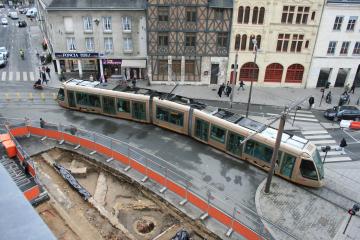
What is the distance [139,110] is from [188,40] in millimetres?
12179

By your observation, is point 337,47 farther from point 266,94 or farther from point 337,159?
point 337,159

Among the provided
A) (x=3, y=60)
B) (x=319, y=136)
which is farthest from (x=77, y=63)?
(x=319, y=136)

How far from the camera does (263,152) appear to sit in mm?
23406

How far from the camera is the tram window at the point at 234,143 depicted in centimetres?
2432

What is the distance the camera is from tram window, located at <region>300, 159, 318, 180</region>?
21781 millimetres

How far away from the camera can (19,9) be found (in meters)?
81.8

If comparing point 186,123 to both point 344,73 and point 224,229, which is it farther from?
point 344,73

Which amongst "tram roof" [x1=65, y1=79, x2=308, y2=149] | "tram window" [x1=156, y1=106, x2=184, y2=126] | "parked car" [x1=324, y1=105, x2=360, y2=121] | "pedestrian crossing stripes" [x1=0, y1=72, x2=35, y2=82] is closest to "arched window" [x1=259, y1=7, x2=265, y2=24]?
"parked car" [x1=324, y1=105, x2=360, y2=121]

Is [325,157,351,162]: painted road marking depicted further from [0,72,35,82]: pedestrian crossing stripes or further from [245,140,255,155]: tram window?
[0,72,35,82]: pedestrian crossing stripes

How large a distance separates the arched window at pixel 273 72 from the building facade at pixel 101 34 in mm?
14243

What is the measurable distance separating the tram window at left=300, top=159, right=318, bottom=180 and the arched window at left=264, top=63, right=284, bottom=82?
19.7 metres

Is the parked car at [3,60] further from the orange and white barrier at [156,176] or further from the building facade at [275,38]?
the building facade at [275,38]

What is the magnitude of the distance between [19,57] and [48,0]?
40.7ft

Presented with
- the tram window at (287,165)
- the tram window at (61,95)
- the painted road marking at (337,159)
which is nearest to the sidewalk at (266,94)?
the painted road marking at (337,159)
